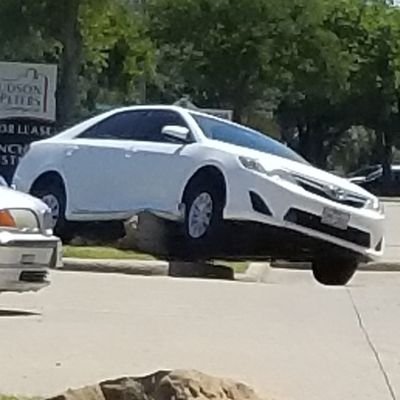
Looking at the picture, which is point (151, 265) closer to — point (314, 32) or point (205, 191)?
point (205, 191)

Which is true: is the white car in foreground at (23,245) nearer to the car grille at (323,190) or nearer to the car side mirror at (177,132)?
the car grille at (323,190)

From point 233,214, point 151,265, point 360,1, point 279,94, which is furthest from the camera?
point 360,1

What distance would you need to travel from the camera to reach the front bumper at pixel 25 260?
11.1m

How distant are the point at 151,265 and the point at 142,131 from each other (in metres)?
1.52

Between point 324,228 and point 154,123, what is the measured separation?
8.84 ft

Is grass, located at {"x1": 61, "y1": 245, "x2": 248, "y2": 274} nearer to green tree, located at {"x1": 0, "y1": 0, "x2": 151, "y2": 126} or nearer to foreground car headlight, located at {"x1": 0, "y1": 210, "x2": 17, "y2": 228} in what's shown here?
foreground car headlight, located at {"x1": 0, "y1": 210, "x2": 17, "y2": 228}

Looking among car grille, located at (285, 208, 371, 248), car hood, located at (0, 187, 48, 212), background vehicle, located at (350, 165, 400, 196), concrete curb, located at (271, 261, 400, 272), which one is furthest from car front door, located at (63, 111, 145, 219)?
background vehicle, located at (350, 165, 400, 196)

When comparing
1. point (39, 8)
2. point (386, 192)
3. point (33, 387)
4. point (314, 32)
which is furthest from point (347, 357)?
point (386, 192)

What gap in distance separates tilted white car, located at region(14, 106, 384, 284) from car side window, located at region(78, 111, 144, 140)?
0.01 m

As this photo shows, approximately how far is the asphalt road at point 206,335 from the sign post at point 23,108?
9091 mm

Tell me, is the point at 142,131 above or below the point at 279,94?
above

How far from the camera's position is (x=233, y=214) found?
49.2ft

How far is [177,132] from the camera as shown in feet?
51.3

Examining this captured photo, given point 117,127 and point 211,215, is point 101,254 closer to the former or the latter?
point 117,127
